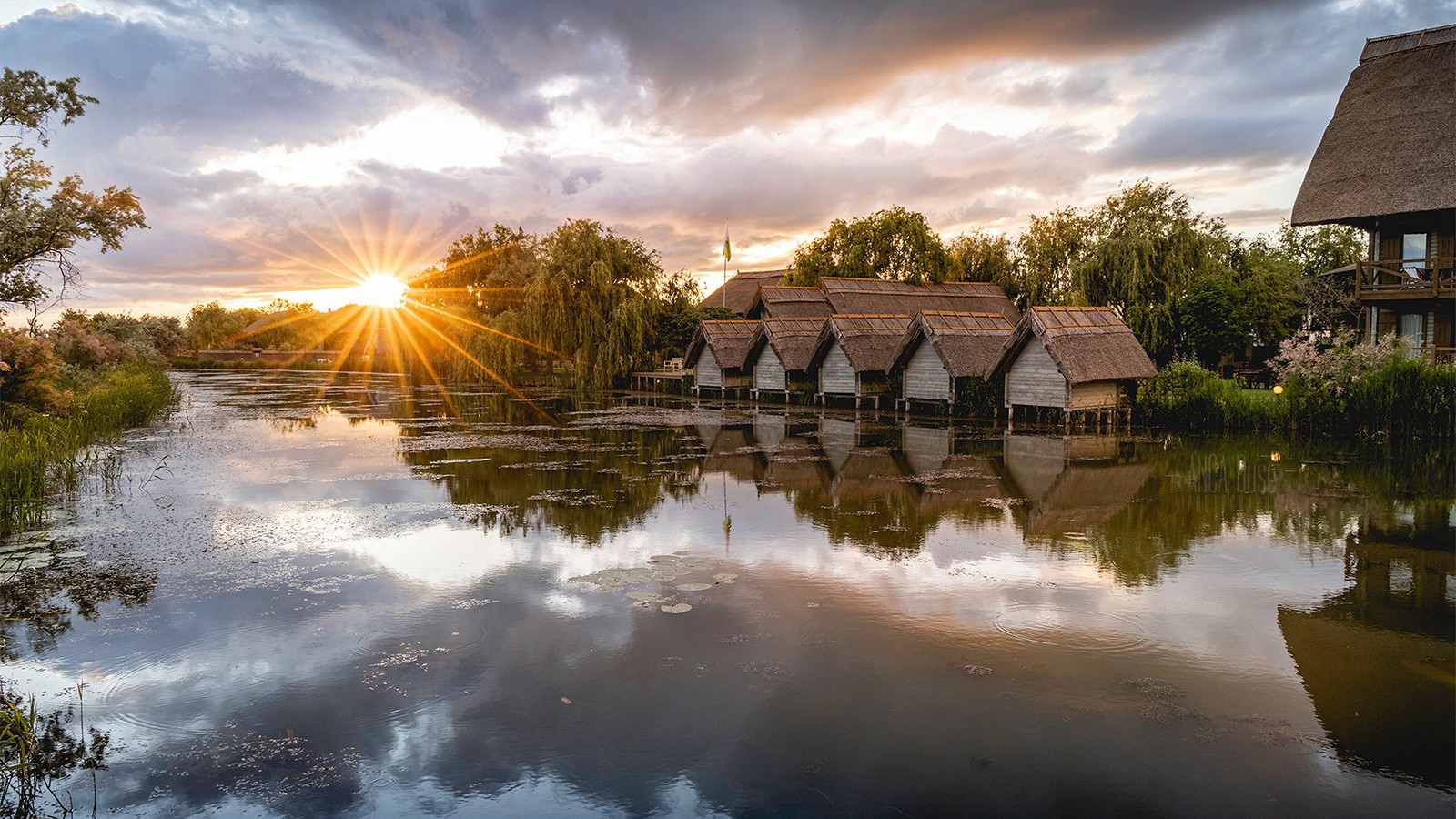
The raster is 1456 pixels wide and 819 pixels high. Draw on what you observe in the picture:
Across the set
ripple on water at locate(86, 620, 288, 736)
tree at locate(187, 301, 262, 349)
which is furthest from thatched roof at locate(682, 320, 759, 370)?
tree at locate(187, 301, 262, 349)

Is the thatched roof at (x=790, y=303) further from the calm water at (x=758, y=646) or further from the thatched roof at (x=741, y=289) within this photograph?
the calm water at (x=758, y=646)

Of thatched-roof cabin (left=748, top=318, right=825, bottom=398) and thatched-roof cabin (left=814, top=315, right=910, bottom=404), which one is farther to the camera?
thatched-roof cabin (left=748, top=318, right=825, bottom=398)

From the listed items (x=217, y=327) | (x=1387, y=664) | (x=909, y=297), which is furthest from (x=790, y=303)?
(x=217, y=327)

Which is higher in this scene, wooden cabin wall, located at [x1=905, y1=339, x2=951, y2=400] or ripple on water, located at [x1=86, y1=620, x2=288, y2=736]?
wooden cabin wall, located at [x1=905, y1=339, x2=951, y2=400]

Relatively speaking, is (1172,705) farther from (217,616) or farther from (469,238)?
(469,238)

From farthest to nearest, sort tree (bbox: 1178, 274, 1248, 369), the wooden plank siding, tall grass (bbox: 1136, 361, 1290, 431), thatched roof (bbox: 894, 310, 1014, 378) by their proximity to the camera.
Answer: tree (bbox: 1178, 274, 1248, 369)
thatched roof (bbox: 894, 310, 1014, 378)
the wooden plank siding
tall grass (bbox: 1136, 361, 1290, 431)

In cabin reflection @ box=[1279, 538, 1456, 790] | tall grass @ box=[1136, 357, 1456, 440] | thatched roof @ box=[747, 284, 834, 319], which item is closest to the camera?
cabin reflection @ box=[1279, 538, 1456, 790]

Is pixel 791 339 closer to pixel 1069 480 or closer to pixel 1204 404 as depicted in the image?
pixel 1204 404

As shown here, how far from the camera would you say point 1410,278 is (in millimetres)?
23203

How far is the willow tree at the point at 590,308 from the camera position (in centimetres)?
4278

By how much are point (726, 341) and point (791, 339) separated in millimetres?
4235

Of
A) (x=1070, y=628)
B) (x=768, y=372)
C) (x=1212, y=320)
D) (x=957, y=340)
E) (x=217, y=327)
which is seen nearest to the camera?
(x=1070, y=628)

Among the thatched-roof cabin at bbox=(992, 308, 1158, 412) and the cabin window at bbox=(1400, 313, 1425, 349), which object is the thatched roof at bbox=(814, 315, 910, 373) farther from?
the cabin window at bbox=(1400, 313, 1425, 349)

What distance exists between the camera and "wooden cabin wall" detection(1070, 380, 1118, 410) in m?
23.3
